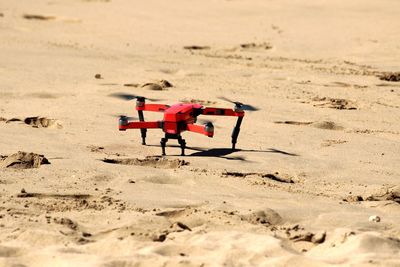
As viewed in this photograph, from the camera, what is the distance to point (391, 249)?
18.3ft

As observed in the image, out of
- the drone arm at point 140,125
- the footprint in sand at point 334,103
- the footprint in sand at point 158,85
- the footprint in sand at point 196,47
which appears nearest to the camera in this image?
the drone arm at point 140,125

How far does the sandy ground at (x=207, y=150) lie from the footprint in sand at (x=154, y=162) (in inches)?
0.7

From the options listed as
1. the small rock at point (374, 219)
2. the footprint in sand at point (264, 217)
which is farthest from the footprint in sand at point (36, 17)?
the small rock at point (374, 219)

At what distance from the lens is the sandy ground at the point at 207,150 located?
5.64 meters

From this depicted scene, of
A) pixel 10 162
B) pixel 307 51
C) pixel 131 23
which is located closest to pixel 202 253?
pixel 10 162

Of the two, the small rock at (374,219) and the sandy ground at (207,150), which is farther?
the small rock at (374,219)

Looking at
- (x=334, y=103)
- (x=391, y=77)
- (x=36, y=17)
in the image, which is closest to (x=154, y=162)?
(x=334, y=103)

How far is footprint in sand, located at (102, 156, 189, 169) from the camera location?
7562 millimetres

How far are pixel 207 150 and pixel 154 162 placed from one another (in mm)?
773

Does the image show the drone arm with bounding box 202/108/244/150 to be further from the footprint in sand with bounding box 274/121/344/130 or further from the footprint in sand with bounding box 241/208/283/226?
the footprint in sand with bounding box 241/208/283/226

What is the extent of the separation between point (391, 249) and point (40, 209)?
94.3 inches

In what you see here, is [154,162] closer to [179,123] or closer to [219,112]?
[179,123]

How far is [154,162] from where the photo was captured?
7.64 metres

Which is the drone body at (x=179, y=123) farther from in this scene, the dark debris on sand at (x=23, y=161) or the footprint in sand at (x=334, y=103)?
the footprint in sand at (x=334, y=103)
